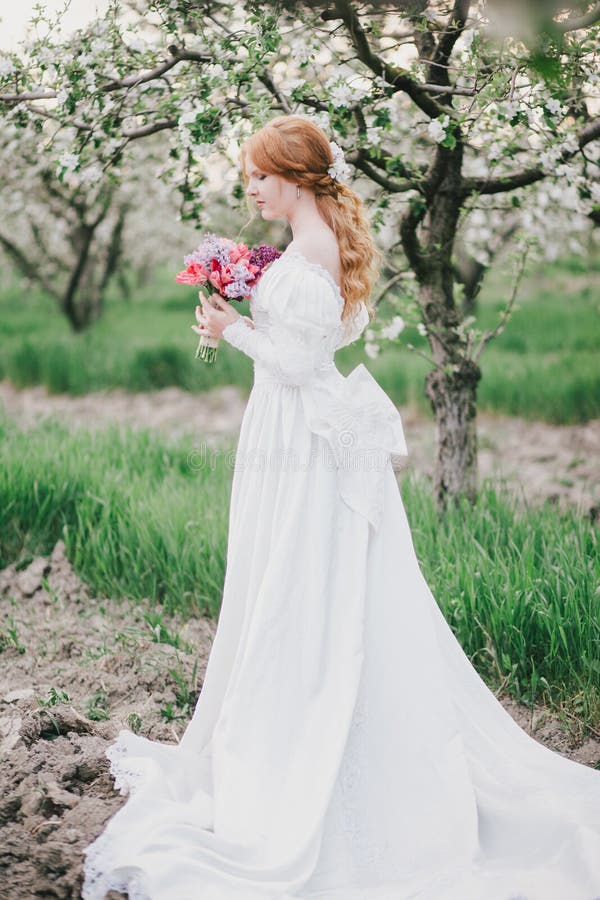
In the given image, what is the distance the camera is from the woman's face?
273 centimetres

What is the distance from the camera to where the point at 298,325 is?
256 centimetres

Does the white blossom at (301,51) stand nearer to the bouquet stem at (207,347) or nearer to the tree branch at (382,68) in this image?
the tree branch at (382,68)

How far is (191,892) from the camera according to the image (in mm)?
2311

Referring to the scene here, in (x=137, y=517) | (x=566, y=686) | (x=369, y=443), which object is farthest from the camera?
(x=137, y=517)

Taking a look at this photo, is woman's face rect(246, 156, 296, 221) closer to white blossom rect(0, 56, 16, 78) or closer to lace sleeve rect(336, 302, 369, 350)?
lace sleeve rect(336, 302, 369, 350)

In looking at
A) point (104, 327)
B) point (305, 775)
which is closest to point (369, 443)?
point (305, 775)

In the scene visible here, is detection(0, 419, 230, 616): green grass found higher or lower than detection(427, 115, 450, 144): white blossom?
lower

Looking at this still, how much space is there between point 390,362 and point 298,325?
20.3ft

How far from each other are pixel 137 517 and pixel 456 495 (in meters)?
1.62

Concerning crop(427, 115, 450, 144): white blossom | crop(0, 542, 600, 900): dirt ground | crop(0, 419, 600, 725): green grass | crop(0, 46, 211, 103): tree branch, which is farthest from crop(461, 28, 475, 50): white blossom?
crop(0, 542, 600, 900): dirt ground

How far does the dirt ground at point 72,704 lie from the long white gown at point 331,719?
0.14m

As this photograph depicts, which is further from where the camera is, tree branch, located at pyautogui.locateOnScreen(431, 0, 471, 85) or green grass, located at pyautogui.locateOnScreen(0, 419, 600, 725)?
green grass, located at pyautogui.locateOnScreen(0, 419, 600, 725)

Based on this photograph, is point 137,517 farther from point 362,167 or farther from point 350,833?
point 350,833

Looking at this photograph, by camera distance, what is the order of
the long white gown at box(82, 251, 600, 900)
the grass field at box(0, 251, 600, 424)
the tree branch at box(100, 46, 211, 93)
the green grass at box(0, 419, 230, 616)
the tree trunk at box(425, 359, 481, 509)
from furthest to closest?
the grass field at box(0, 251, 600, 424) → the tree trunk at box(425, 359, 481, 509) → the green grass at box(0, 419, 230, 616) → the tree branch at box(100, 46, 211, 93) → the long white gown at box(82, 251, 600, 900)
